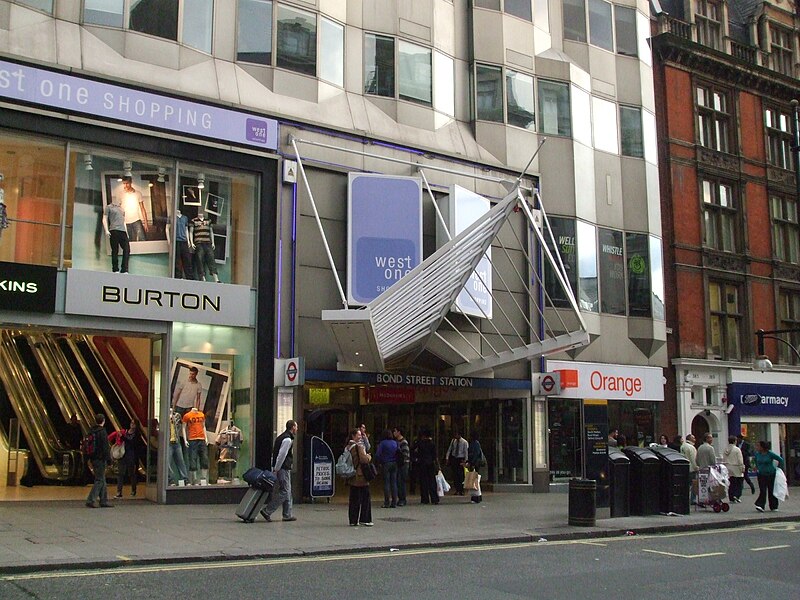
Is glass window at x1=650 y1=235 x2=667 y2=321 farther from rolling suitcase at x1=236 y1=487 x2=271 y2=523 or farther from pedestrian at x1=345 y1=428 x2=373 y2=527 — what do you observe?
rolling suitcase at x1=236 y1=487 x2=271 y2=523

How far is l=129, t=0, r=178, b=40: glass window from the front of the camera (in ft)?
61.5

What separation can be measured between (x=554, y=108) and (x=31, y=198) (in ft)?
49.8

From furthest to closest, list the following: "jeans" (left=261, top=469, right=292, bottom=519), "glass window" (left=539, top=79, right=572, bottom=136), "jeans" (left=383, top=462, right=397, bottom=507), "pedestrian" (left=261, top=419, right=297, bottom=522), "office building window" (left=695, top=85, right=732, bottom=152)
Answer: "office building window" (left=695, top=85, right=732, bottom=152)
"glass window" (left=539, top=79, right=572, bottom=136)
"jeans" (left=383, top=462, right=397, bottom=507)
"jeans" (left=261, top=469, right=292, bottom=519)
"pedestrian" (left=261, top=419, right=297, bottom=522)

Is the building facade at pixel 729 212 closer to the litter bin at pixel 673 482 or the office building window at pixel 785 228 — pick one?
the office building window at pixel 785 228

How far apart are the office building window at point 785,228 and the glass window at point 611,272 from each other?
1047 cm

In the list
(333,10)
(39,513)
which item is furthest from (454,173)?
(39,513)

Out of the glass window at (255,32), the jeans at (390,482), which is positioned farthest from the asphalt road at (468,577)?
the glass window at (255,32)

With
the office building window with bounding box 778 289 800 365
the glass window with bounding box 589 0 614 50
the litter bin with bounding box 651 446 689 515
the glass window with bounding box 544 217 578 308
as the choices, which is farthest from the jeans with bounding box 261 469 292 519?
the office building window with bounding box 778 289 800 365

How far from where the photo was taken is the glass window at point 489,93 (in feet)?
81.4

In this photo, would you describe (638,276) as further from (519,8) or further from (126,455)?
(126,455)

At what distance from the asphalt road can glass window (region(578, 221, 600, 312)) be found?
1319 centimetres

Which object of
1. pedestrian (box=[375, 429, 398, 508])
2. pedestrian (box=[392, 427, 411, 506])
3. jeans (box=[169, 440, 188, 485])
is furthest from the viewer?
pedestrian (box=[392, 427, 411, 506])

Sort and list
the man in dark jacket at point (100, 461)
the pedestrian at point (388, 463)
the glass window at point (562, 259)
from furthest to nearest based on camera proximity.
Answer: the glass window at point (562, 259)
the pedestrian at point (388, 463)
the man in dark jacket at point (100, 461)

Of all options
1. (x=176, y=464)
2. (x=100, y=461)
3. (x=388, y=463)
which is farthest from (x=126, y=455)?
(x=388, y=463)
